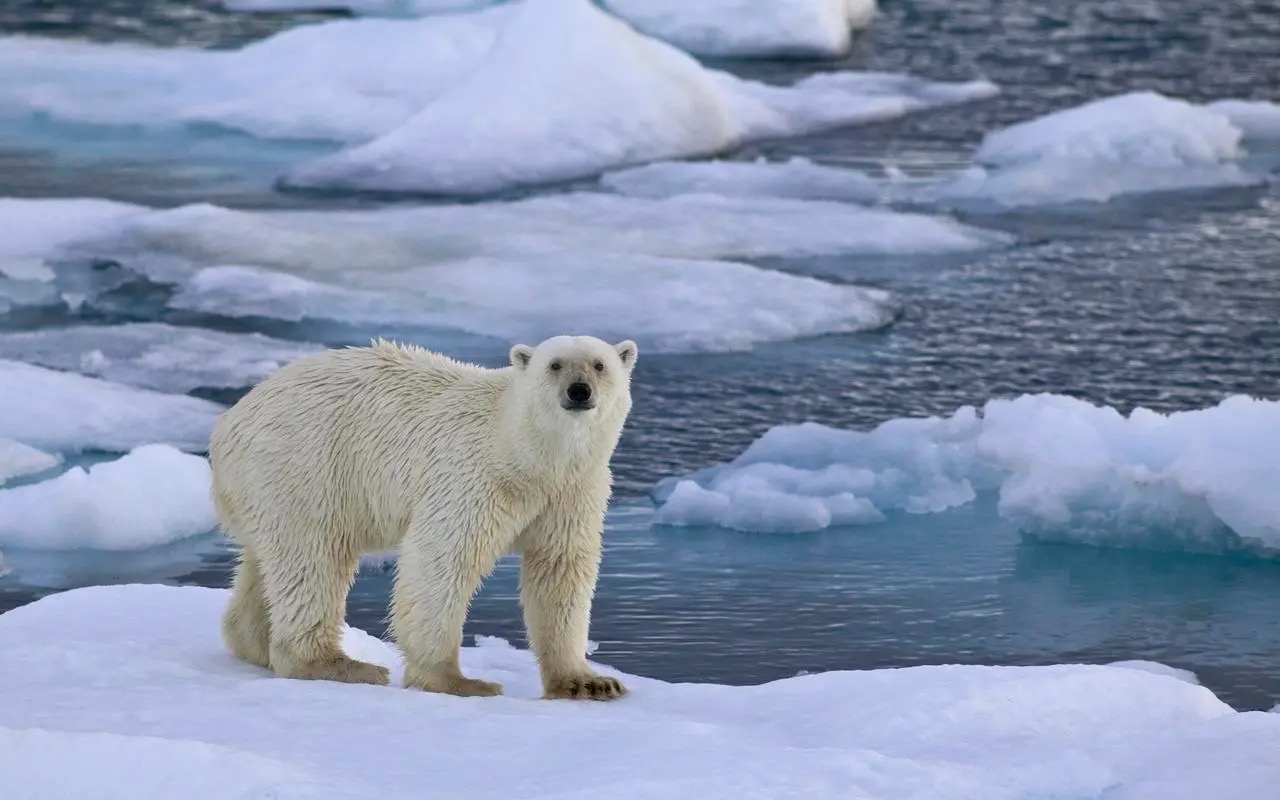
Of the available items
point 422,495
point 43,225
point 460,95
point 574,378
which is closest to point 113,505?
point 422,495

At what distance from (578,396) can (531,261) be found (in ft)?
23.4

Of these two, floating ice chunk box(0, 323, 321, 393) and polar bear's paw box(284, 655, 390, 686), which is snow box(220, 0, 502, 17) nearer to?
floating ice chunk box(0, 323, 321, 393)

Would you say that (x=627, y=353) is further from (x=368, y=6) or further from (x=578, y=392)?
(x=368, y=6)

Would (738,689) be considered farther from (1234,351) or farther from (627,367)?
(1234,351)

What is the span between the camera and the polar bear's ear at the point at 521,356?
4582 mm

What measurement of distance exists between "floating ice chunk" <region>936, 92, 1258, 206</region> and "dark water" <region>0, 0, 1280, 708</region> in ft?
1.04

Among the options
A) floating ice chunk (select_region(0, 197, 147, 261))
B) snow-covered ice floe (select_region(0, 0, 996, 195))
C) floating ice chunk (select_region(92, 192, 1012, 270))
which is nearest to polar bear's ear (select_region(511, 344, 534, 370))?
floating ice chunk (select_region(92, 192, 1012, 270))

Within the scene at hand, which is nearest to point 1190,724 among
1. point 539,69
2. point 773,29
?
point 539,69

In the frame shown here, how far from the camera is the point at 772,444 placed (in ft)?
28.0

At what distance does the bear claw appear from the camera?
468 cm

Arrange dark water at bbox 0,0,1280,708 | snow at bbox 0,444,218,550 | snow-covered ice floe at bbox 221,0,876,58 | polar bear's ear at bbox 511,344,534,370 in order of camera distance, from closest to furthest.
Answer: polar bear's ear at bbox 511,344,534,370, dark water at bbox 0,0,1280,708, snow at bbox 0,444,218,550, snow-covered ice floe at bbox 221,0,876,58

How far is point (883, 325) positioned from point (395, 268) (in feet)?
9.11

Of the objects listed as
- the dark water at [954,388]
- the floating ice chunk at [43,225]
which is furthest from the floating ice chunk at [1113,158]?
the floating ice chunk at [43,225]

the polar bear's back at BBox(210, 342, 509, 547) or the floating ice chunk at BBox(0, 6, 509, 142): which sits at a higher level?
the floating ice chunk at BBox(0, 6, 509, 142)
